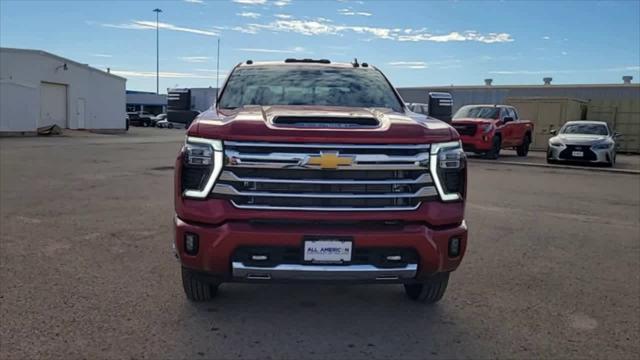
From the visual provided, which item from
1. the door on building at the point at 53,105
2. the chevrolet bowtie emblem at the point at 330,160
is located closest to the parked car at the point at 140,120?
the door on building at the point at 53,105

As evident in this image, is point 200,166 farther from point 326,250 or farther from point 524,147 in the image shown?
point 524,147

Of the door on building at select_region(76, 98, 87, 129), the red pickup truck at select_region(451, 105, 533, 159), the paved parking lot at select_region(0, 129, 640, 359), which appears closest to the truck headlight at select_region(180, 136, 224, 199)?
the paved parking lot at select_region(0, 129, 640, 359)

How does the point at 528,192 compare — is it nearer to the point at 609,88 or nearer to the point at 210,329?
the point at 210,329

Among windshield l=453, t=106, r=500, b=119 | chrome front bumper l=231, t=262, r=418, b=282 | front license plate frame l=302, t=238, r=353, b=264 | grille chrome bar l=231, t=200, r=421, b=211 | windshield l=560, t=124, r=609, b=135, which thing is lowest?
chrome front bumper l=231, t=262, r=418, b=282

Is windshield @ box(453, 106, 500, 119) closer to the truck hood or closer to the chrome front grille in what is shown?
the truck hood

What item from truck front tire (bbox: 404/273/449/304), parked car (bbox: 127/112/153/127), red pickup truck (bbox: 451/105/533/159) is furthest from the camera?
parked car (bbox: 127/112/153/127)

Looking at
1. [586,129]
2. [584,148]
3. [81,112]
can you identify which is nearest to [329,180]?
[584,148]

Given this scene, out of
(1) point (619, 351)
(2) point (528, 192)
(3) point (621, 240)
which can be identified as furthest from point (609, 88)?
(1) point (619, 351)

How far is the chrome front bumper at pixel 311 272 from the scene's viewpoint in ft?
11.8

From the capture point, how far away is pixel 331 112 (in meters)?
4.10

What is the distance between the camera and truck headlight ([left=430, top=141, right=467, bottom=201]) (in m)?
3.71

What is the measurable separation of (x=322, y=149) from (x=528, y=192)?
9.11 metres

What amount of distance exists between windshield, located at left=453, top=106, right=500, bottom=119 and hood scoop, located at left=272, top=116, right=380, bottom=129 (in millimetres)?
16214

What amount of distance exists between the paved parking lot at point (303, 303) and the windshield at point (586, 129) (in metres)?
12.5
